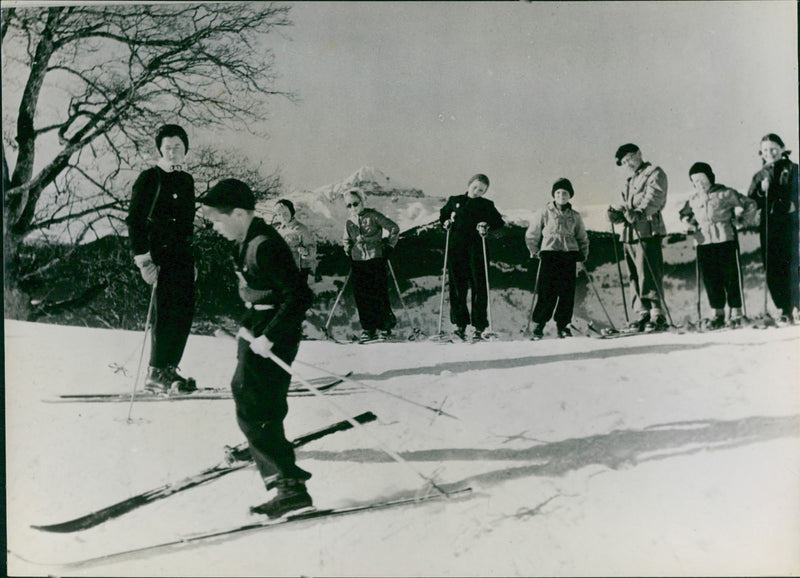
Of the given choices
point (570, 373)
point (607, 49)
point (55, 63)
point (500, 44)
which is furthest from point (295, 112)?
point (570, 373)

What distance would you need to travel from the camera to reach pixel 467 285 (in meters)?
3.69

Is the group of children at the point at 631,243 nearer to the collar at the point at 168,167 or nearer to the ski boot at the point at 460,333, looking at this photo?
the ski boot at the point at 460,333

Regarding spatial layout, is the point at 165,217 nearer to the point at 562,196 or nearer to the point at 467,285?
the point at 467,285

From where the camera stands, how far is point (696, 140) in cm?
356

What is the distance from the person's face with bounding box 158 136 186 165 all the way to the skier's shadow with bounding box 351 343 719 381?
1.40m

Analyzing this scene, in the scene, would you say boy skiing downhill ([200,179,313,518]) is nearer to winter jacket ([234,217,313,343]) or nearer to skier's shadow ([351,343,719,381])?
winter jacket ([234,217,313,343])

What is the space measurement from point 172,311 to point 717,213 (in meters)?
2.73

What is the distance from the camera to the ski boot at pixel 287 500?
3475mm

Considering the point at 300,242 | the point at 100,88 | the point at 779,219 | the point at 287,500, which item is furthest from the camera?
the point at 100,88

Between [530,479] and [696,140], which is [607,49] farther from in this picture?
[530,479]

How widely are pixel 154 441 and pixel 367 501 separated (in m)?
1.10

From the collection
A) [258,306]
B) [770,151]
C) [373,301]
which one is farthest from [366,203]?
[770,151]

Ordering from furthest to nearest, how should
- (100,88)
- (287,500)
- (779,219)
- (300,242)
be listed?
(100,88)
(300,242)
(779,219)
(287,500)

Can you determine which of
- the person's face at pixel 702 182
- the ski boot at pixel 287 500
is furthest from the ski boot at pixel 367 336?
the person's face at pixel 702 182
